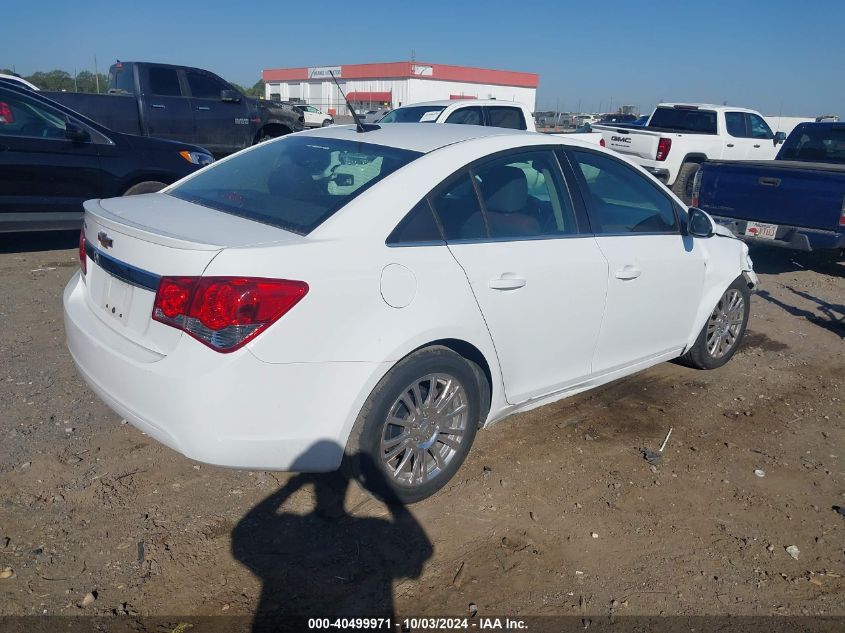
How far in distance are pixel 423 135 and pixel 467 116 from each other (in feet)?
27.6

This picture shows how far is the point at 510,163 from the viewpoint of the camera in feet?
12.7

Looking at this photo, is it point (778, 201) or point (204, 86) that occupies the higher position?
point (204, 86)

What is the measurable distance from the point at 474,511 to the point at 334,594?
2.81ft

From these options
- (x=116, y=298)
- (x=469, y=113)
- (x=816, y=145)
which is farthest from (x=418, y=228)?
(x=469, y=113)

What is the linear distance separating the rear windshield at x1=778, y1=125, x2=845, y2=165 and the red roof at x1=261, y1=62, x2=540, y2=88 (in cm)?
Answer: 5141

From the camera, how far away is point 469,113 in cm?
1206

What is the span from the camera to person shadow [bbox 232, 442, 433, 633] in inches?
111

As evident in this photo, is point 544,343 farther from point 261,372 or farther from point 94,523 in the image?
point 94,523

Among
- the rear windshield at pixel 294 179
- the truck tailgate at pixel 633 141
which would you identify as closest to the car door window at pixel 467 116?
the truck tailgate at pixel 633 141

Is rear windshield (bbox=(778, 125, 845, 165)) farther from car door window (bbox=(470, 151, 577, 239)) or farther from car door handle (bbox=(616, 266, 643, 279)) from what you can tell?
car door window (bbox=(470, 151, 577, 239))

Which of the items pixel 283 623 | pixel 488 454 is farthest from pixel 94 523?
pixel 488 454

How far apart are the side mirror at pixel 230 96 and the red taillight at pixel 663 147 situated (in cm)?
803

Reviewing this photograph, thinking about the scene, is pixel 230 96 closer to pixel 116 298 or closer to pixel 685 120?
pixel 685 120

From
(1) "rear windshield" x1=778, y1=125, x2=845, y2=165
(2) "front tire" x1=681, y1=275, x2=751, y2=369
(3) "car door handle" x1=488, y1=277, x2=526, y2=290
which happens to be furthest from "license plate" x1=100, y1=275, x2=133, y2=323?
(1) "rear windshield" x1=778, y1=125, x2=845, y2=165
